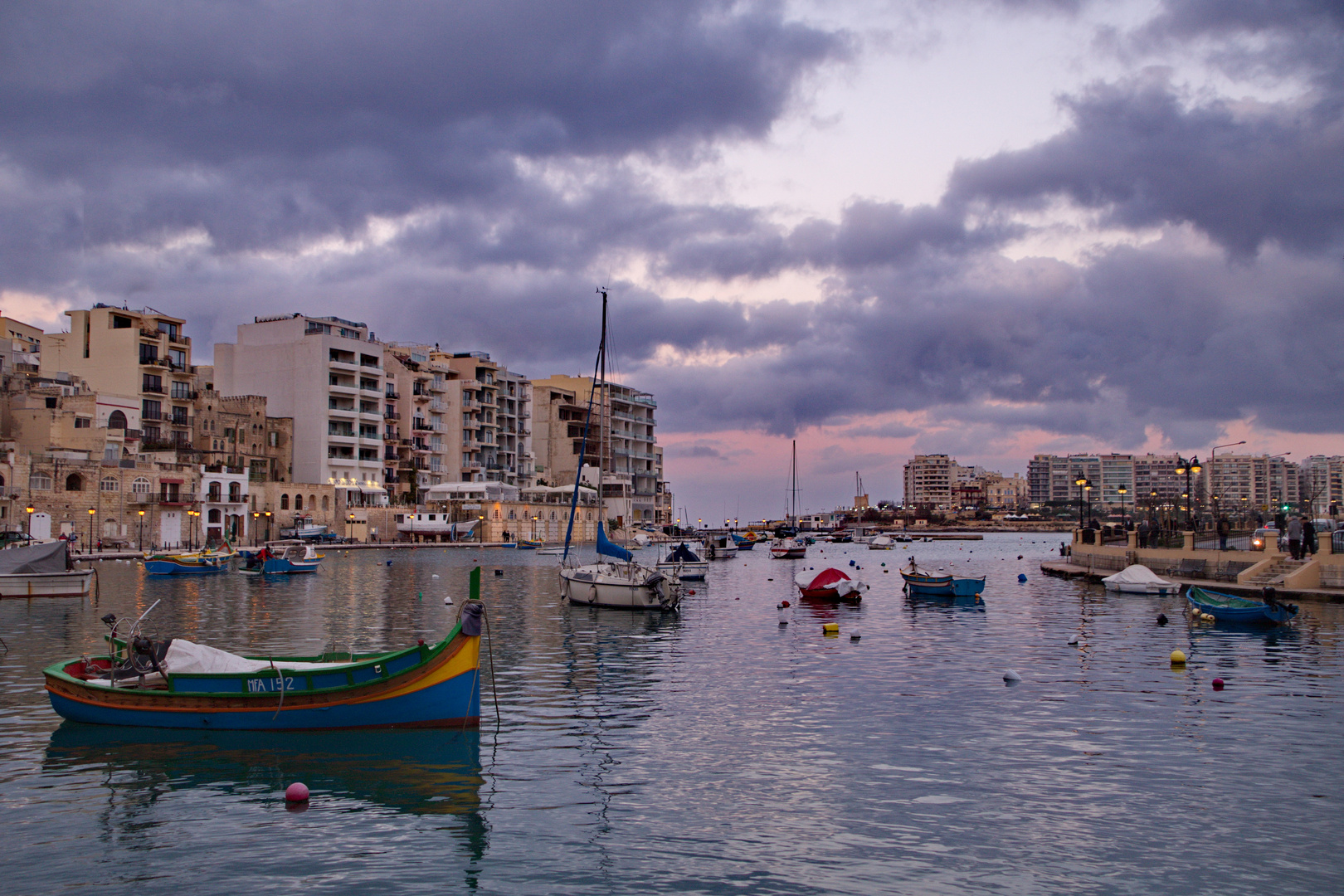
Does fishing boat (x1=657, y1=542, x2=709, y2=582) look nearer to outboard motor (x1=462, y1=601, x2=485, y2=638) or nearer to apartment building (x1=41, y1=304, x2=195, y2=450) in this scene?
outboard motor (x1=462, y1=601, x2=485, y2=638)

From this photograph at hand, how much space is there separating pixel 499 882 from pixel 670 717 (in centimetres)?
971

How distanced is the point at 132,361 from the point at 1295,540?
100.0 meters

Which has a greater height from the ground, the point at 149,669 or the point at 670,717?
the point at 149,669

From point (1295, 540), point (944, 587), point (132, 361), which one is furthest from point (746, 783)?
point (132, 361)

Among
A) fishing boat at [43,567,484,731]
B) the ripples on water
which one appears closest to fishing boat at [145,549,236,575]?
the ripples on water

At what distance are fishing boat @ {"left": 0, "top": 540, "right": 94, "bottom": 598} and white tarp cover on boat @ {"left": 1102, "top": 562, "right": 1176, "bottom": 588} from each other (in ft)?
176

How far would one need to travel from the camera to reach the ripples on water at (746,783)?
12.3 metres

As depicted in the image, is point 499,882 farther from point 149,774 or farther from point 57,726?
point 57,726

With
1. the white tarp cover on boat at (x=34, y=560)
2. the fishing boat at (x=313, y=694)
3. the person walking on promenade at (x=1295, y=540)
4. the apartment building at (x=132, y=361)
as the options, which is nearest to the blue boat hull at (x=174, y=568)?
the white tarp cover on boat at (x=34, y=560)

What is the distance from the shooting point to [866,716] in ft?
70.0

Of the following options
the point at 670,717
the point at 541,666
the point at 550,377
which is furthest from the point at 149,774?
the point at 550,377

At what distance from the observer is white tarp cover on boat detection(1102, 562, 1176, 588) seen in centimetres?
5006

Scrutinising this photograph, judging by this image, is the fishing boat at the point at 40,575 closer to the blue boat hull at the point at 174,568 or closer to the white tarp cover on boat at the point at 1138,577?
the blue boat hull at the point at 174,568

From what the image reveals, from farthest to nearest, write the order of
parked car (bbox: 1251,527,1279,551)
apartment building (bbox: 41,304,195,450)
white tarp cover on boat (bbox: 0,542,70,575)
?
1. apartment building (bbox: 41,304,195,450)
2. white tarp cover on boat (bbox: 0,542,70,575)
3. parked car (bbox: 1251,527,1279,551)
